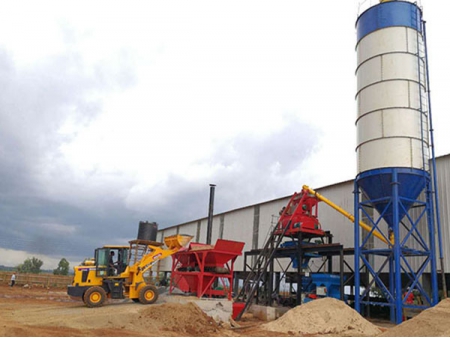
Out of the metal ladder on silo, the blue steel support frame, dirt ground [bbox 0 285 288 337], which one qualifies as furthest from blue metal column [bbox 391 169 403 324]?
dirt ground [bbox 0 285 288 337]

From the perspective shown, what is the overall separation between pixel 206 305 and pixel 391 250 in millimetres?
8019

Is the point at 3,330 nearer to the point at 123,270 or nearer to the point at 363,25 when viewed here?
the point at 123,270

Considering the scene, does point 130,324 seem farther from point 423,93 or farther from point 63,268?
point 63,268

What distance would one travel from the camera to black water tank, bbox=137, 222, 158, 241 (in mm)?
20625

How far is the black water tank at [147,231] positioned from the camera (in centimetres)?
2062

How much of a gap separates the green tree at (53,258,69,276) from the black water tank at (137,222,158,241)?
40.1m

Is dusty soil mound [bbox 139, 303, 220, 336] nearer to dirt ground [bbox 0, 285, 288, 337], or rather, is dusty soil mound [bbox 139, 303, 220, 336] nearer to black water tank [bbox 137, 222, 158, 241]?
dirt ground [bbox 0, 285, 288, 337]

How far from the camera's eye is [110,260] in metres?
19.0

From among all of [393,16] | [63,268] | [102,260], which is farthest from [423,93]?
[63,268]

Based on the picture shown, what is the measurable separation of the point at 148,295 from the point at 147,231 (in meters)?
3.70

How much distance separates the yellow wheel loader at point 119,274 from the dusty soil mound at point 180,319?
363cm

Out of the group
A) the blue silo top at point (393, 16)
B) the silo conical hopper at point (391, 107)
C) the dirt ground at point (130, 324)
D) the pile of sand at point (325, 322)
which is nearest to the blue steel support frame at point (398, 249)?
the silo conical hopper at point (391, 107)

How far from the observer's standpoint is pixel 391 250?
16828 mm

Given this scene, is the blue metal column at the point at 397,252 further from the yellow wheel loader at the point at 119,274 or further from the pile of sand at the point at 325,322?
the yellow wheel loader at the point at 119,274
